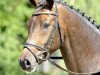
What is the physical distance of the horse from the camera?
6824 millimetres

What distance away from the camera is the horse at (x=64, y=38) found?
22.4 ft

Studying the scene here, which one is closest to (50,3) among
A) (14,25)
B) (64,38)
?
(64,38)

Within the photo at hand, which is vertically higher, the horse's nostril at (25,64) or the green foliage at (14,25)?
the horse's nostril at (25,64)

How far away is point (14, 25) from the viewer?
11.4 meters

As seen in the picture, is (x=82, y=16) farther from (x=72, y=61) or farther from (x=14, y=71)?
(x=14, y=71)

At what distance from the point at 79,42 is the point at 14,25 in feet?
15.2

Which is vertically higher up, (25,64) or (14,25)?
(25,64)

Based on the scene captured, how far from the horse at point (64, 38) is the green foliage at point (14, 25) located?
4160 mm

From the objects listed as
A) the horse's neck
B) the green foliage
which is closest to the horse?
the horse's neck

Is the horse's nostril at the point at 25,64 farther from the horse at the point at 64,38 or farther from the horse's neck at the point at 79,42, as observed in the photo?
the horse's neck at the point at 79,42

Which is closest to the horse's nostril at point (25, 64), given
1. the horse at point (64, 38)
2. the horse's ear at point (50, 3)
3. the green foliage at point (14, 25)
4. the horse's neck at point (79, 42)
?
the horse at point (64, 38)

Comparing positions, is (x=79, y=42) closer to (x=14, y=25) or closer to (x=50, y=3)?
(x=50, y=3)

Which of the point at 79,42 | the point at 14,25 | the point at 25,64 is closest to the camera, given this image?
the point at 25,64

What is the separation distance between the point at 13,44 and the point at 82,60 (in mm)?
4919
